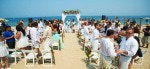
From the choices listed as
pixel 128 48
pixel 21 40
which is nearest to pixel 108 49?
pixel 128 48

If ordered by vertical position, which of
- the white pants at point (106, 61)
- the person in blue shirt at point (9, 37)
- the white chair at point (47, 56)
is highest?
the person in blue shirt at point (9, 37)

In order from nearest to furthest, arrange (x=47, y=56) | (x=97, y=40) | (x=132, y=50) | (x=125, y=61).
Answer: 1. (x=132, y=50)
2. (x=125, y=61)
3. (x=47, y=56)
4. (x=97, y=40)

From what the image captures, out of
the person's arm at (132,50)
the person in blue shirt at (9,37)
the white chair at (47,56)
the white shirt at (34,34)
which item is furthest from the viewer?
the person in blue shirt at (9,37)

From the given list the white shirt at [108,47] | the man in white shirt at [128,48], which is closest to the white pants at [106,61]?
the white shirt at [108,47]

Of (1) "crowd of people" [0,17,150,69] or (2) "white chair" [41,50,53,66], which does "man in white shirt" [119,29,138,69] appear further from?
(2) "white chair" [41,50,53,66]

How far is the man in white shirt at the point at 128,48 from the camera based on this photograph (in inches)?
221

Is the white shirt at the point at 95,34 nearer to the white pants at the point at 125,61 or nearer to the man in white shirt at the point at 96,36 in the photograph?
the man in white shirt at the point at 96,36

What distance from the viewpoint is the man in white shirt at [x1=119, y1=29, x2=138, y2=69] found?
18.4ft

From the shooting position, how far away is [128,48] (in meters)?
5.72

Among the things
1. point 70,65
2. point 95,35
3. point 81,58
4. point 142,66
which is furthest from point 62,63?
point 142,66

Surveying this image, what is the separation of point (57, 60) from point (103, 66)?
423 cm

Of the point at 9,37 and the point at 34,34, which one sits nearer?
the point at 34,34

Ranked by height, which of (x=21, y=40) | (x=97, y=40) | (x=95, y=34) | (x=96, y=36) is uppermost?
(x=95, y=34)

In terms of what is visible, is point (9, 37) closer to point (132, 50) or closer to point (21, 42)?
point (21, 42)
